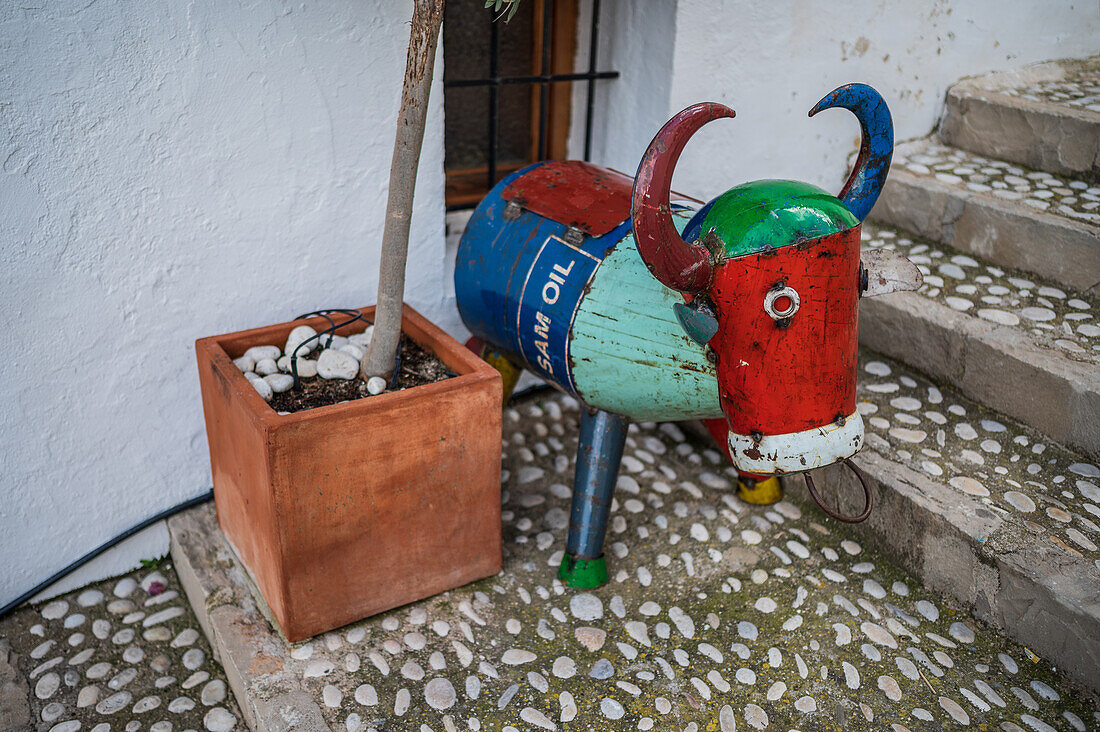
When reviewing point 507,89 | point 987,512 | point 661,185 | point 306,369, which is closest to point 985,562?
point 987,512

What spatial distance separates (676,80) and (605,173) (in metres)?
0.69

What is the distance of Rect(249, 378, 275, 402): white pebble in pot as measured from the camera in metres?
2.23

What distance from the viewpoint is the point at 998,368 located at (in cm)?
276

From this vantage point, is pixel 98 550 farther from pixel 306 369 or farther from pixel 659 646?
pixel 659 646

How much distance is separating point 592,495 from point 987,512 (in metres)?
1.09

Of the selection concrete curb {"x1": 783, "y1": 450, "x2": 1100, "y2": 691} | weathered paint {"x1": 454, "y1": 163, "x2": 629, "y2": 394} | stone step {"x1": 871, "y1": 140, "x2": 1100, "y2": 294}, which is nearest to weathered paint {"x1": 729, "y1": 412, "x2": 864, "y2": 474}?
weathered paint {"x1": 454, "y1": 163, "x2": 629, "y2": 394}

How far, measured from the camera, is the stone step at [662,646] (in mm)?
2078

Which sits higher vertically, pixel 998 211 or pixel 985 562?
pixel 998 211

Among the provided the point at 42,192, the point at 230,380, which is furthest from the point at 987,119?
the point at 42,192

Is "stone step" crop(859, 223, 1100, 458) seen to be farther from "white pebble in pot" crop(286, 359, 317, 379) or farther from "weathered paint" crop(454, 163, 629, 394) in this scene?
"white pebble in pot" crop(286, 359, 317, 379)

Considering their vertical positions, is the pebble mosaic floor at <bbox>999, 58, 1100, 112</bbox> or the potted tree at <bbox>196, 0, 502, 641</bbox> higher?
the pebble mosaic floor at <bbox>999, 58, 1100, 112</bbox>

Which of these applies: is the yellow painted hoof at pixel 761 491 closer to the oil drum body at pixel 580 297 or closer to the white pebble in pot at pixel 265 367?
the oil drum body at pixel 580 297

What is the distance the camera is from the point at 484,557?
96.7 inches

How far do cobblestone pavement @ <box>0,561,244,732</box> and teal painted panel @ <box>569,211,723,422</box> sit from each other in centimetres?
125
